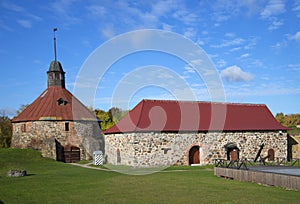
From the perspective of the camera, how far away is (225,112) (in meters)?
26.8

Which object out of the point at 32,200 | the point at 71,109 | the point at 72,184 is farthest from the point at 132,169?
the point at 71,109

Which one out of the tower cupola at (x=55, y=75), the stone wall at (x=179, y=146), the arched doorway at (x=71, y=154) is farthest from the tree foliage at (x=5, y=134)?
the stone wall at (x=179, y=146)

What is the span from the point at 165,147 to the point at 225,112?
A: 6.86 meters

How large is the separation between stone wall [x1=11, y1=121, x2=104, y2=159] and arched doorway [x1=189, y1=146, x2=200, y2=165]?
36.5 feet

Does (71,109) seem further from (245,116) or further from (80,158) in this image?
(245,116)

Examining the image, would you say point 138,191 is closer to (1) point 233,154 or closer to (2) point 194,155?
(2) point 194,155

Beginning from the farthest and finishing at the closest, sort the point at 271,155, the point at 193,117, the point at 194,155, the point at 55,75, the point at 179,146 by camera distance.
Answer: the point at 55,75 → the point at 271,155 → the point at 193,117 → the point at 194,155 → the point at 179,146

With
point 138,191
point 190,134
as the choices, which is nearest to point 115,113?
point 190,134

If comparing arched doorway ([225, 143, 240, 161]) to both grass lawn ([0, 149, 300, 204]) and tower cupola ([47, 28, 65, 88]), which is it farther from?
tower cupola ([47, 28, 65, 88])

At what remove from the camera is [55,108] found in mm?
31125

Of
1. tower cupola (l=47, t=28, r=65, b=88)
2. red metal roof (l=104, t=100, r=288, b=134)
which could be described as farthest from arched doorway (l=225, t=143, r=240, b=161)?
tower cupola (l=47, t=28, r=65, b=88)

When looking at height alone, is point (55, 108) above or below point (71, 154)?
above

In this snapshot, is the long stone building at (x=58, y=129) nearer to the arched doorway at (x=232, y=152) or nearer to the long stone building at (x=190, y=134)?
the long stone building at (x=190, y=134)

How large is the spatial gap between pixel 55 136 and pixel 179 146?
41.9 feet
